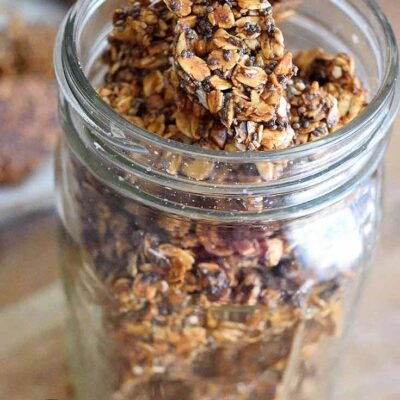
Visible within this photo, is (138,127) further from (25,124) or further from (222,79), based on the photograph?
(25,124)

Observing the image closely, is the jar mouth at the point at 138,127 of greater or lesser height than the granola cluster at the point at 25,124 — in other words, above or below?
above

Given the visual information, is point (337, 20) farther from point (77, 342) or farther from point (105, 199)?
point (77, 342)

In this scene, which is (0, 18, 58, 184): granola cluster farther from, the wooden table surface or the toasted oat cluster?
the toasted oat cluster

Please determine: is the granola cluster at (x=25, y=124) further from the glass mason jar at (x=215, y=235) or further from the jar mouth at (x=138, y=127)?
the jar mouth at (x=138, y=127)

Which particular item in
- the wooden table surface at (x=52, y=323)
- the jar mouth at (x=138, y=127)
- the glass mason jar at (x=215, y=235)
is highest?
the jar mouth at (x=138, y=127)

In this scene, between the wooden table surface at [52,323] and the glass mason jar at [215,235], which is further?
the wooden table surface at [52,323]

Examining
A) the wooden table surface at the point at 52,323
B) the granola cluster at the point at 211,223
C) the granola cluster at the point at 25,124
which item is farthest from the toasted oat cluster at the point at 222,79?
the granola cluster at the point at 25,124

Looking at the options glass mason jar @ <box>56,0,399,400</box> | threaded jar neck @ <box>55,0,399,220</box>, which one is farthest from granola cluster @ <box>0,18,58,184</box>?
threaded jar neck @ <box>55,0,399,220</box>

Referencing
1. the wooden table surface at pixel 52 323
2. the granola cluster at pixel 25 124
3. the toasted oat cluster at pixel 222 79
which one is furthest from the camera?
the granola cluster at pixel 25 124
